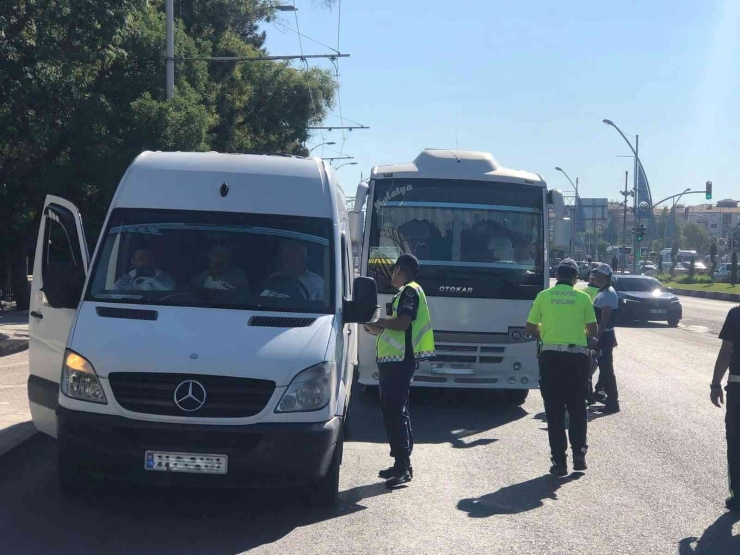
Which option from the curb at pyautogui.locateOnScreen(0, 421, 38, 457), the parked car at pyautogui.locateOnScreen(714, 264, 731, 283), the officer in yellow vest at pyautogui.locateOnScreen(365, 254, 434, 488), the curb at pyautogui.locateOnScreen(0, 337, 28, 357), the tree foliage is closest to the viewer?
the officer in yellow vest at pyautogui.locateOnScreen(365, 254, 434, 488)

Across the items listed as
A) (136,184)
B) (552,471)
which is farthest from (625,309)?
(136,184)

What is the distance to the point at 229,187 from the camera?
7.32 m

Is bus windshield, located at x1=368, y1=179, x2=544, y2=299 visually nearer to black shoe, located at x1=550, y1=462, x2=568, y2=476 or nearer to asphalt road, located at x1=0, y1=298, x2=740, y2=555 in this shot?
asphalt road, located at x1=0, y1=298, x2=740, y2=555

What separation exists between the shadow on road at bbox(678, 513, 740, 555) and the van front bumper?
2.38 m

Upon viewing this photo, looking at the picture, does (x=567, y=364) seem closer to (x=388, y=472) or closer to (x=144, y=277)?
(x=388, y=472)

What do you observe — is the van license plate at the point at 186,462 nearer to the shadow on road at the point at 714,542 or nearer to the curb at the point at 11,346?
the shadow on road at the point at 714,542

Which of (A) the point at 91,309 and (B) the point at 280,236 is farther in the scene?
(B) the point at 280,236

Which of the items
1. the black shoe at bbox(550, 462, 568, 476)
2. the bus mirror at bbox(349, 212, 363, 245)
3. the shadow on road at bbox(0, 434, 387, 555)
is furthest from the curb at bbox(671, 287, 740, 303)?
the shadow on road at bbox(0, 434, 387, 555)

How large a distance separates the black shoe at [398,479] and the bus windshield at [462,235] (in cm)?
410

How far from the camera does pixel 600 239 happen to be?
503 feet

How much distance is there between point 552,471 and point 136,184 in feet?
13.5

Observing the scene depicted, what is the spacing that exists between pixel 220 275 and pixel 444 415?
513 cm

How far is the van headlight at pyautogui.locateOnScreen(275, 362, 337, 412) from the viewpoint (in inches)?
240

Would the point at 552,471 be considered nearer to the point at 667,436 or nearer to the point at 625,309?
the point at 667,436
